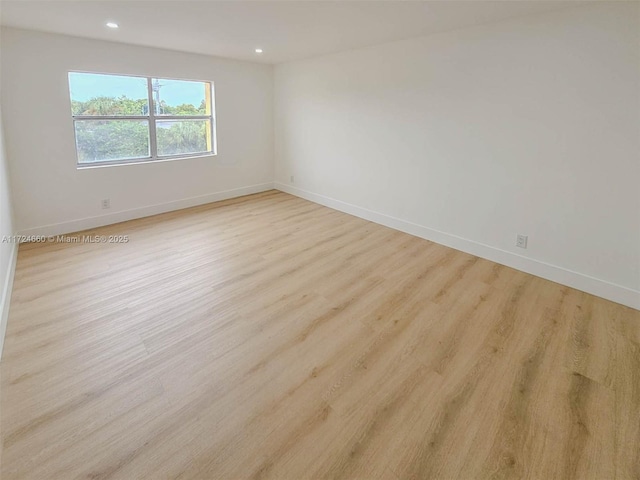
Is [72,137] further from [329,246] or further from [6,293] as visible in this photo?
[329,246]

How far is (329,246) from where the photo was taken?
386cm

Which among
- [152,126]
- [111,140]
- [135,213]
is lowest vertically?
[135,213]

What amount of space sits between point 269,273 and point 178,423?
1.68m

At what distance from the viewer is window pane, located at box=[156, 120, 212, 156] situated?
484 centimetres

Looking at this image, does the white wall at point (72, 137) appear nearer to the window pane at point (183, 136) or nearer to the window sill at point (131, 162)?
the window sill at point (131, 162)

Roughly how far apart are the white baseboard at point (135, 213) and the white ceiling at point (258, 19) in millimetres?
2052

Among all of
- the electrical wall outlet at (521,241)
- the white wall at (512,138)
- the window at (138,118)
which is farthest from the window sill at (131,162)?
the electrical wall outlet at (521,241)

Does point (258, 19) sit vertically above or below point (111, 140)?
above

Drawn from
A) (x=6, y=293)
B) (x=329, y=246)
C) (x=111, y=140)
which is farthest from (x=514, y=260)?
(x=111, y=140)

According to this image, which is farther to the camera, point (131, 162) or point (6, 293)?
point (131, 162)

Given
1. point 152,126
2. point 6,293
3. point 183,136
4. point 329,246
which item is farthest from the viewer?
point 183,136

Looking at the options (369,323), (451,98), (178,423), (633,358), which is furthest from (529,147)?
(178,423)

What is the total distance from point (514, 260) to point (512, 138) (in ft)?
3.88

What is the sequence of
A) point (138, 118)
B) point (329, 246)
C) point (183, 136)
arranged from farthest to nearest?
1. point (183, 136)
2. point (138, 118)
3. point (329, 246)
